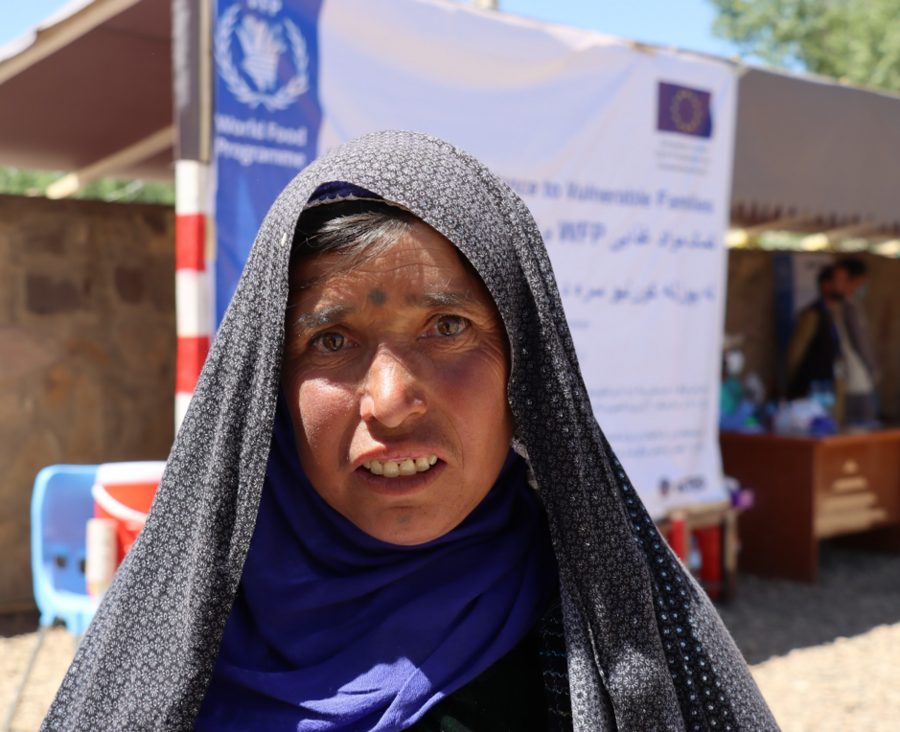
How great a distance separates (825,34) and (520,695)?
19.7m

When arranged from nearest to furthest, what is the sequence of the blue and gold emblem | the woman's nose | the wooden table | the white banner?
the woman's nose, the white banner, the blue and gold emblem, the wooden table

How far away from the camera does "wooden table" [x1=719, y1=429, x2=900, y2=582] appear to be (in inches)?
241

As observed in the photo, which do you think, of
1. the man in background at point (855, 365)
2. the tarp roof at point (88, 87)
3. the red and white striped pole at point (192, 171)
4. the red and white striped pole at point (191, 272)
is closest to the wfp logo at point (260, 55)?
the red and white striped pole at point (192, 171)

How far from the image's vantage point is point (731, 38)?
1923 centimetres

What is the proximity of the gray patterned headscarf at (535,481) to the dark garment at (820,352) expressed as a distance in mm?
6451

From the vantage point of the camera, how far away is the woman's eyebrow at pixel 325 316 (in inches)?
41.2

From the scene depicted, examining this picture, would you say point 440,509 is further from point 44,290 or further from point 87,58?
point 44,290

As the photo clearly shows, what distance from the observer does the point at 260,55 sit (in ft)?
9.96

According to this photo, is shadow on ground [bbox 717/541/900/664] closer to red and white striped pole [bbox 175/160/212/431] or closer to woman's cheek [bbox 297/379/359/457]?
red and white striped pole [bbox 175/160/212/431]

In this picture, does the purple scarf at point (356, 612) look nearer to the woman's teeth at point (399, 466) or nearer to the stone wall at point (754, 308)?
the woman's teeth at point (399, 466)

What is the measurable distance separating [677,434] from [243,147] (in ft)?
8.31

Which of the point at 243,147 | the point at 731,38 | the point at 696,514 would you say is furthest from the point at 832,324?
the point at 731,38

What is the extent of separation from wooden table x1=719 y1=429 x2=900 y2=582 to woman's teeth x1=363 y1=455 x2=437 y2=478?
554 cm

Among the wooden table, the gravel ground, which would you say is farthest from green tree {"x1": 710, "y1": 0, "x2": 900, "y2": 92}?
the gravel ground
